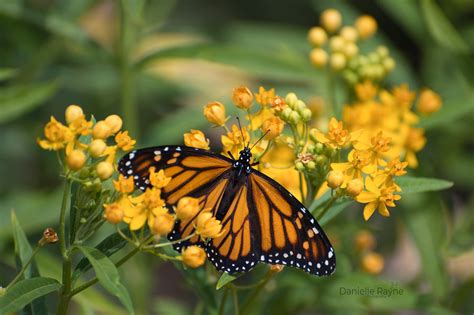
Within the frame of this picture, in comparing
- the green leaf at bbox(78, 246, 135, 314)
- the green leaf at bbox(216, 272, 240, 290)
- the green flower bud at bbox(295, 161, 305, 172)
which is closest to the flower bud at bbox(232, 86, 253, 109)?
the green flower bud at bbox(295, 161, 305, 172)

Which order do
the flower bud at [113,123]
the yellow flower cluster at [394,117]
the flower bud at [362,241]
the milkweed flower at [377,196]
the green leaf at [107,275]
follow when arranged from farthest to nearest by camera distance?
the flower bud at [362,241], the yellow flower cluster at [394,117], the milkweed flower at [377,196], the flower bud at [113,123], the green leaf at [107,275]

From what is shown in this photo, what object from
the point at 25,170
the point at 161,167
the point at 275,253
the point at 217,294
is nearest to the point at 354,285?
the point at 217,294

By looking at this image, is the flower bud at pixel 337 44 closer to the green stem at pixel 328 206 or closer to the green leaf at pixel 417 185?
the green leaf at pixel 417 185

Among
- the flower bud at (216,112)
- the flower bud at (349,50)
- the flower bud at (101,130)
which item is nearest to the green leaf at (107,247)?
the flower bud at (101,130)

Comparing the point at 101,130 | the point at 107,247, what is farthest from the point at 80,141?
the point at 107,247

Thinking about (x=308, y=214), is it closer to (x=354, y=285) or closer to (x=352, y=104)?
(x=354, y=285)

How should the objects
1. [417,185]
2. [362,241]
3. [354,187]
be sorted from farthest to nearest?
[362,241] → [417,185] → [354,187]

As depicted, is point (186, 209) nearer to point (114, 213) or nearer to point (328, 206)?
point (114, 213)

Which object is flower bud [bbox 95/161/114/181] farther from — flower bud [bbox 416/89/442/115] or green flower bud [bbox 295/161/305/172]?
flower bud [bbox 416/89/442/115]
